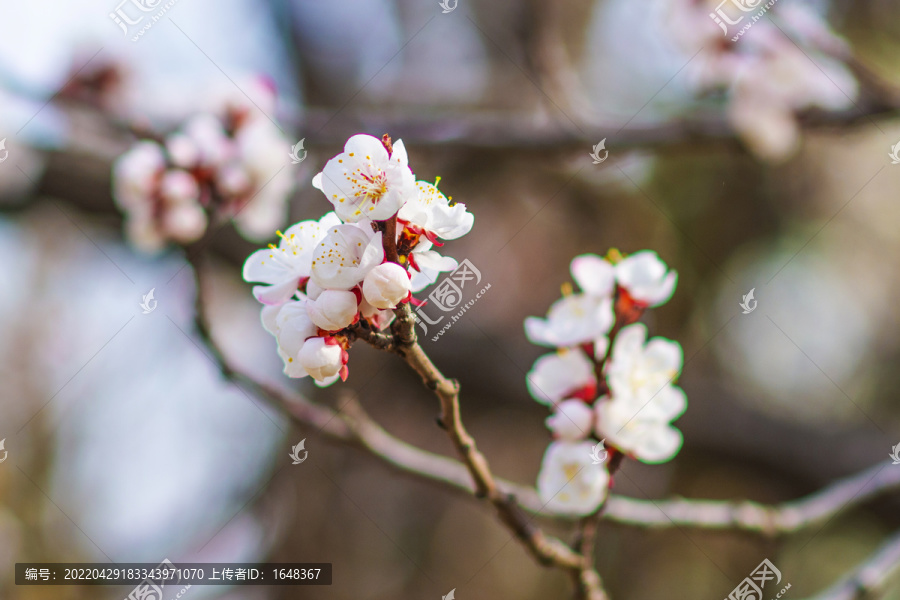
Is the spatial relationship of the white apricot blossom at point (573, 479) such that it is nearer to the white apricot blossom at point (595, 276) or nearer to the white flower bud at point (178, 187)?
the white apricot blossom at point (595, 276)

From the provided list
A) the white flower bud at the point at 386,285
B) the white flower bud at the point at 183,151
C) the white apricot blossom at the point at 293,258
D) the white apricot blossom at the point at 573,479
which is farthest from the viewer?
the white flower bud at the point at 183,151

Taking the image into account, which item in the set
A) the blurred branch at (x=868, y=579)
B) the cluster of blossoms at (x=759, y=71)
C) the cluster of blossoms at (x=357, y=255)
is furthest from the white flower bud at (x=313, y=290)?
the cluster of blossoms at (x=759, y=71)

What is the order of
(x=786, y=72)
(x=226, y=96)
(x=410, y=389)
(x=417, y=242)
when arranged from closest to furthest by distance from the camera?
(x=417, y=242)
(x=226, y=96)
(x=786, y=72)
(x=410, y=389)

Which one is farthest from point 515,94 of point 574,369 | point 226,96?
point 574,369

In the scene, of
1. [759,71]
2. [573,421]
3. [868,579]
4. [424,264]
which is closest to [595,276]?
[573,421]

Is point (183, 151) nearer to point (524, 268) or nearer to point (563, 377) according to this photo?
point (563, 377)

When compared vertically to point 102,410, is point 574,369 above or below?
above

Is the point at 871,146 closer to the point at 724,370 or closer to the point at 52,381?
the point at 724,370


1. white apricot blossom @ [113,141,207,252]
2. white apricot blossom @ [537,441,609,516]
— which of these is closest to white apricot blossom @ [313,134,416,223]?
white apricot blossom @ [537,441,609,516]
